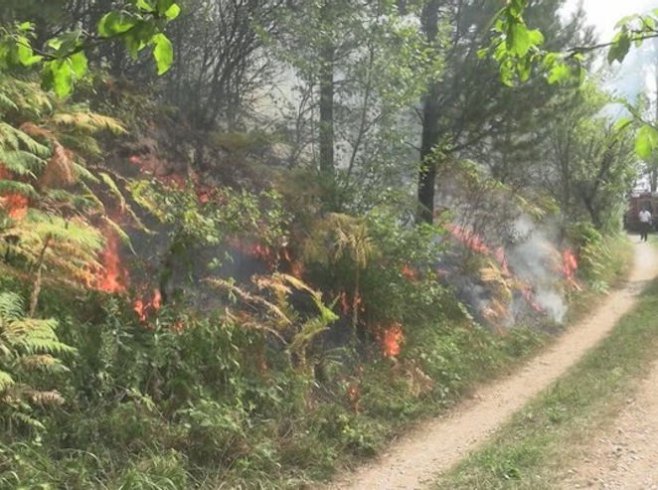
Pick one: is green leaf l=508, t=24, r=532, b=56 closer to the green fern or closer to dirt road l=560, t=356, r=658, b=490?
the green fern

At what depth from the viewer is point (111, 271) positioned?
6.77 metres

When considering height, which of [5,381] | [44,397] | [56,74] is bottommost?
[44,397]

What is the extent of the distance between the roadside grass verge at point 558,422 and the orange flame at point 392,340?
6.05ft

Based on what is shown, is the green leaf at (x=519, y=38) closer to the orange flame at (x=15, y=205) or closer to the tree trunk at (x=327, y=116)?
the orange flame at (x=15, y=205)

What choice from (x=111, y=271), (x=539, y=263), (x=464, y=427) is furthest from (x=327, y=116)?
(x=539, y=263)

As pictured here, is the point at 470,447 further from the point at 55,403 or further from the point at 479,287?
the point at 479,287

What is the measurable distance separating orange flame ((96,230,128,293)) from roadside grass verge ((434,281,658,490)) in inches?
144

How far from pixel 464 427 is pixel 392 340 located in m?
1.86

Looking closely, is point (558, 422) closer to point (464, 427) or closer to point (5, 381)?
point (464, 427)

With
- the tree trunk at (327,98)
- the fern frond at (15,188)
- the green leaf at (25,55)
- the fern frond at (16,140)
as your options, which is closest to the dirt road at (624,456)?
the tree trunk at (327,98)

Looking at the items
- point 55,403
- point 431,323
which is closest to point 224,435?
point 55,403

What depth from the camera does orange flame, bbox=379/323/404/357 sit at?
8867 millimetres

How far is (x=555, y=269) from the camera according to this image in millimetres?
16938

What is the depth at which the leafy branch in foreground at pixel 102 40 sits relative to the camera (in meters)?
1.81
